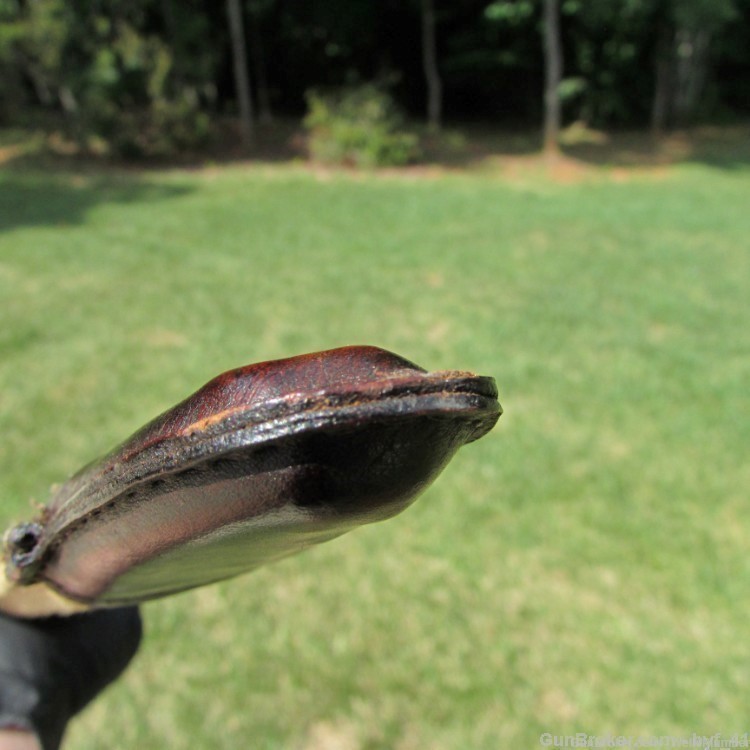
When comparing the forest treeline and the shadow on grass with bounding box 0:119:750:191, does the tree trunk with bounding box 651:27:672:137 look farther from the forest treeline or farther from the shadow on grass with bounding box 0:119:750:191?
the shadow on grass with bounding box 0:119:750:191

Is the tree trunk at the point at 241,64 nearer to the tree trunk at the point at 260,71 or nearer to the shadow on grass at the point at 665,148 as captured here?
the tree trunk at the point at 260,71

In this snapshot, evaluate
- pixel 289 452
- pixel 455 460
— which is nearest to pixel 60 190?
pixel 455 460

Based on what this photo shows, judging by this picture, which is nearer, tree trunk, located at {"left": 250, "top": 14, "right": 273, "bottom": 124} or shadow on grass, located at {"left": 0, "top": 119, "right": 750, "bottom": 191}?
shadow on grass, located at {"left": 0, "top": 119, "right": 750, "bottom": 191}

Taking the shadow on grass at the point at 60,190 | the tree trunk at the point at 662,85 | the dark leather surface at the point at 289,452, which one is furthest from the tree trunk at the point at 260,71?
the dark leather surface at the point at 289,452

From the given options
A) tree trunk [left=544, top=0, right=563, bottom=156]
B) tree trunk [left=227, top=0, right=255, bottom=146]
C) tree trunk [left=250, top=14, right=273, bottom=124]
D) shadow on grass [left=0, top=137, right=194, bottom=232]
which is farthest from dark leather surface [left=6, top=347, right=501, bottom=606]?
tree trunk [left=250, top=14, right=273, bottom=124]

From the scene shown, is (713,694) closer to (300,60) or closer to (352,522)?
(352,522)
